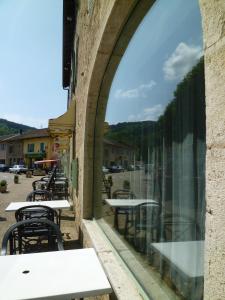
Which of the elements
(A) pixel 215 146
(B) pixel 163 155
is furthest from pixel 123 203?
(A) pixel 215 146

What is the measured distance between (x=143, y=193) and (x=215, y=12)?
1763mm

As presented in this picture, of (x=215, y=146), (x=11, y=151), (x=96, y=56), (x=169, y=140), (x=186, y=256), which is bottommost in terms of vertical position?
(x=186, y=256)

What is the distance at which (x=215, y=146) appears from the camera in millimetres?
1058

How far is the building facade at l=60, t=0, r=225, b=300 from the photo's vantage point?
1061 millimetres

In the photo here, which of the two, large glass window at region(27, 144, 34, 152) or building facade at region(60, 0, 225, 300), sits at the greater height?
large glass window at region(27, 144, 34, 152)

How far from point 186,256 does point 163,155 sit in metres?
0.71

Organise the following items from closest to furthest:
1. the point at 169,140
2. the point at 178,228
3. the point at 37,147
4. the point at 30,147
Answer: the point at 178,228, the point at 169,140, the point at 37,147, the point at 30,147

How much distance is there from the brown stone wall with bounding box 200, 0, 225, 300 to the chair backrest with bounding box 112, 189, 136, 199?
5.93 ft

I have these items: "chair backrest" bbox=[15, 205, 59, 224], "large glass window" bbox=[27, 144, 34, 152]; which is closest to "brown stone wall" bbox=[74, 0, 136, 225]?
"chair backrest" bbox=[15, 205, 59, 224]

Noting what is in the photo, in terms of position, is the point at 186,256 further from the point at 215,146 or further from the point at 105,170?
the point at 105,170

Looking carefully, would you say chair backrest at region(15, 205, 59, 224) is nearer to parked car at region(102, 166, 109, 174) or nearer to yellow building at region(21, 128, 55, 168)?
parked car at region(102, 166, 109, 174)

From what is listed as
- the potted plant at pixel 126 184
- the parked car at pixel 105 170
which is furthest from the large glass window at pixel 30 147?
the potted plant at pixel 126 184

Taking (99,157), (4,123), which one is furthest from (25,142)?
(4,123)

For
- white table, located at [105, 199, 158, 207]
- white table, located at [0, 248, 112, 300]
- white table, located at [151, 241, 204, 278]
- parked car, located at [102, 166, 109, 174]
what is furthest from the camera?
parked car, located at [102, 166, 109, 174]
